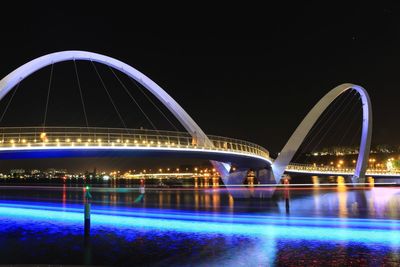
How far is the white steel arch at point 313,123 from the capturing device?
55.4 m

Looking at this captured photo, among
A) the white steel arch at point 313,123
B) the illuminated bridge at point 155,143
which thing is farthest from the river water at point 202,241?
the white steel arch at point 313,123

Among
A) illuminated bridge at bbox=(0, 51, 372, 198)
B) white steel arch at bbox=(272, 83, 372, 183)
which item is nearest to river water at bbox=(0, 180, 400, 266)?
illuminated bridge at bbox=(0, 51, 372, 198)

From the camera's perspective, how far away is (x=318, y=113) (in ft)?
191

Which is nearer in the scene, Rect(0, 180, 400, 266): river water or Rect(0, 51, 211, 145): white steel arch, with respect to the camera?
Rect(0, 180, 400, 266): river water

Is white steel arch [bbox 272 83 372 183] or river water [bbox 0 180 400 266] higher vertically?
white steel arch [bbox 272 83 372 183]

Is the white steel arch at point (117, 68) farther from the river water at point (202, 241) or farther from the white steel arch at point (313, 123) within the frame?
the river water at point (202, 241)

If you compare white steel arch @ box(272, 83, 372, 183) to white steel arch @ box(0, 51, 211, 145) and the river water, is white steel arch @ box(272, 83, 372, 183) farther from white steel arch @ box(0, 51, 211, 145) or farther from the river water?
the river water

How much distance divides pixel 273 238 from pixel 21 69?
28793mm

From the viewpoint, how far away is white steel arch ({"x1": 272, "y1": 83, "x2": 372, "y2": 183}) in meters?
55.4

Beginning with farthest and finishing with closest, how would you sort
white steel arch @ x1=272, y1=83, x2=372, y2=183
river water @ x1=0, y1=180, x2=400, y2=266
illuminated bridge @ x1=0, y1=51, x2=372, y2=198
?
white steel arch @ x1=272, y1=83, x2=372, y2=183 < illuminated bridge @ x1=0, y1=51, x2=372, y2=198 < river water @ x1=0, y1=180, x2=400, y2=266

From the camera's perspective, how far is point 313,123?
58.1 m

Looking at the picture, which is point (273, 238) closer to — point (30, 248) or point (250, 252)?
point (250, 252)

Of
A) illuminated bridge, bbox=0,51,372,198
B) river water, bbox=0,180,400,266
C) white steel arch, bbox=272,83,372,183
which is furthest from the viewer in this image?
white steel arch, bbox=272,83,372,183

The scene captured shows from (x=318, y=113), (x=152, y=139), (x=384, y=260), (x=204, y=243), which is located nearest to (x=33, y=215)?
(x=152, y=139)
